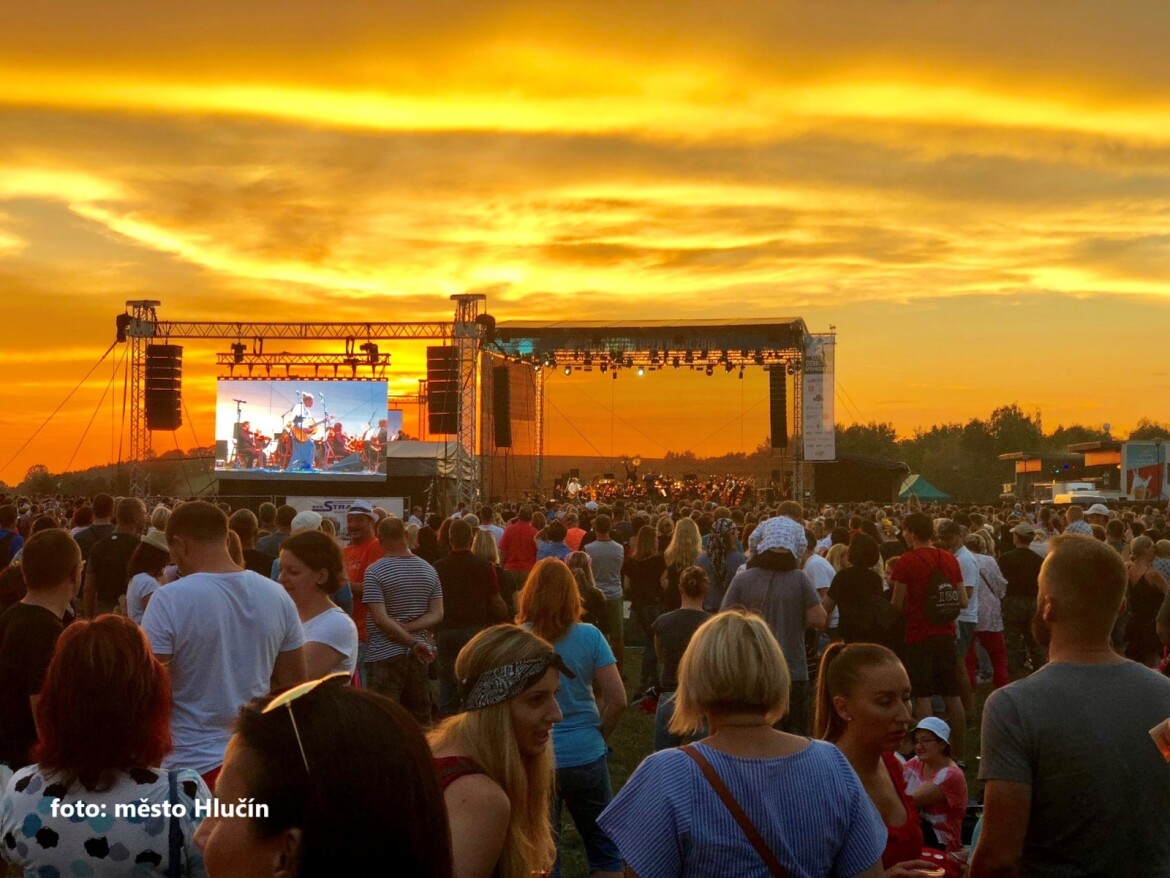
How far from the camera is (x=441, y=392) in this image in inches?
1054

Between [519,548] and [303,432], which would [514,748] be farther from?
[303,432]

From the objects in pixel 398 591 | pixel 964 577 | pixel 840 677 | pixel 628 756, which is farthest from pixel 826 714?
pixel 964 577

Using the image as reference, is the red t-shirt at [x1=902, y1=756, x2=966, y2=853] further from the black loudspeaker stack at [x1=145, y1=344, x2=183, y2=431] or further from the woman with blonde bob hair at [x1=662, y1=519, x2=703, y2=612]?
the black loudspeaker stack at [x1=145, y1=344, x2=183, y2=431]

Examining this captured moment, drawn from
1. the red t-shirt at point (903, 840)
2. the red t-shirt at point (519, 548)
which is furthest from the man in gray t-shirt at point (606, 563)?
the red t-shirt at point (903, 840)

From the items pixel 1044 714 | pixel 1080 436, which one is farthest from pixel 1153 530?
pixel 1080 436

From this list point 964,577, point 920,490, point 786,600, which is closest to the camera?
point 786,600

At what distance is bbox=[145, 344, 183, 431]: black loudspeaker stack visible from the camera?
27.2 metres

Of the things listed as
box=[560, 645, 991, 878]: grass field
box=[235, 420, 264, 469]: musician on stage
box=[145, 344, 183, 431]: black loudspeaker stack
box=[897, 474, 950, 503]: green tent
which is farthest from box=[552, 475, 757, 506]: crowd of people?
box=[560, 645, 991, 878]: grass field

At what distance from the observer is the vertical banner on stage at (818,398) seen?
98.0 ft

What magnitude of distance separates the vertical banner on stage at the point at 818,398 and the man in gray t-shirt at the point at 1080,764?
27.0 m

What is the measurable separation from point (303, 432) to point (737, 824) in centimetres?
2895

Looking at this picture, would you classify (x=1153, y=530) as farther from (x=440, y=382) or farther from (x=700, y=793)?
(x=440, y=382)

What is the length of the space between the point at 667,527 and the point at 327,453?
17.8m

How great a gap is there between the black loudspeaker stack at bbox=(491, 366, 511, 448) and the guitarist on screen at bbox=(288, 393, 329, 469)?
14.2 ft
